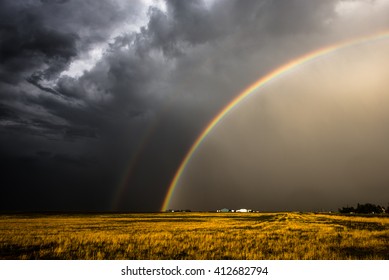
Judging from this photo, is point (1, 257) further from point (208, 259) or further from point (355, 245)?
point (355, 245)

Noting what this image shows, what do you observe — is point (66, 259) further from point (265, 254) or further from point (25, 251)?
point (265, 254)

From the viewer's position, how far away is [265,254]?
676 inches

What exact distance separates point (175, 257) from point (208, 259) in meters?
1.64

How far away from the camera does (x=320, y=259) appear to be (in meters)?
15.9
